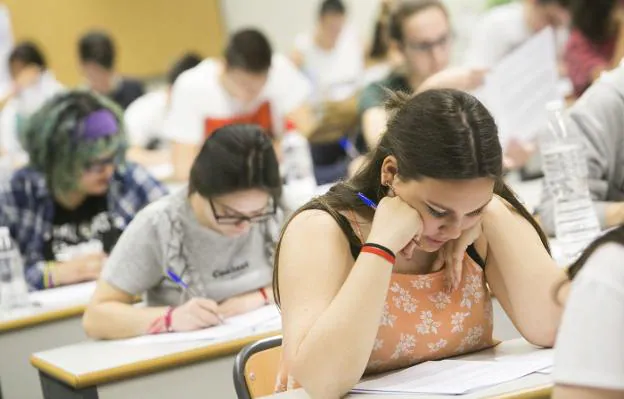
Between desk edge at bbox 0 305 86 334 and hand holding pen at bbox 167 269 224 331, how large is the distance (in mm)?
527

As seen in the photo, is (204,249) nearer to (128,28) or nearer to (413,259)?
(413,259)

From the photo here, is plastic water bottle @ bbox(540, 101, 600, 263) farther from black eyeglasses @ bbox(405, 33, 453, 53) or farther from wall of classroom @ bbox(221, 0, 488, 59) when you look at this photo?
wall of classroom @ bbox(221, 0, 488, 59)

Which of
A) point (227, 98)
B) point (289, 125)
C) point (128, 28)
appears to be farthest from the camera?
point (128, 28)

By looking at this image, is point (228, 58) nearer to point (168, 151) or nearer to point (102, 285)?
point (168, 151)

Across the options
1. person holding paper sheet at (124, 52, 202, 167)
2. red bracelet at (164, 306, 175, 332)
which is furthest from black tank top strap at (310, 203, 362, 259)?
person holding paper sheet at (124, 52, 202, 167)

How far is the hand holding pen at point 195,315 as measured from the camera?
2801 millimetres

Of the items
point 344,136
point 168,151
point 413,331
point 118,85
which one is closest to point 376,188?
point 413,331

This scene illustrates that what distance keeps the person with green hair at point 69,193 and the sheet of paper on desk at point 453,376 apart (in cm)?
196

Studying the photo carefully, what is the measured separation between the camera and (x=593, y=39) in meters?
4.02

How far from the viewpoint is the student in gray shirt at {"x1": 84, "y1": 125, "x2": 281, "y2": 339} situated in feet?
9.08

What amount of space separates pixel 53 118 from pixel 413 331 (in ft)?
→ 7.20

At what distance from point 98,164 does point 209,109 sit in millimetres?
1515

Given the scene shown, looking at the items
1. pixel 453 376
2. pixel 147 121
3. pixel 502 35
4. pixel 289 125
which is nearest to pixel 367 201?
pixel 453 376

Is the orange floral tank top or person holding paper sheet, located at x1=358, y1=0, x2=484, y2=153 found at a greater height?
person holding paper sheet, located at x1=358, y1=0, x2=484, y2=153
